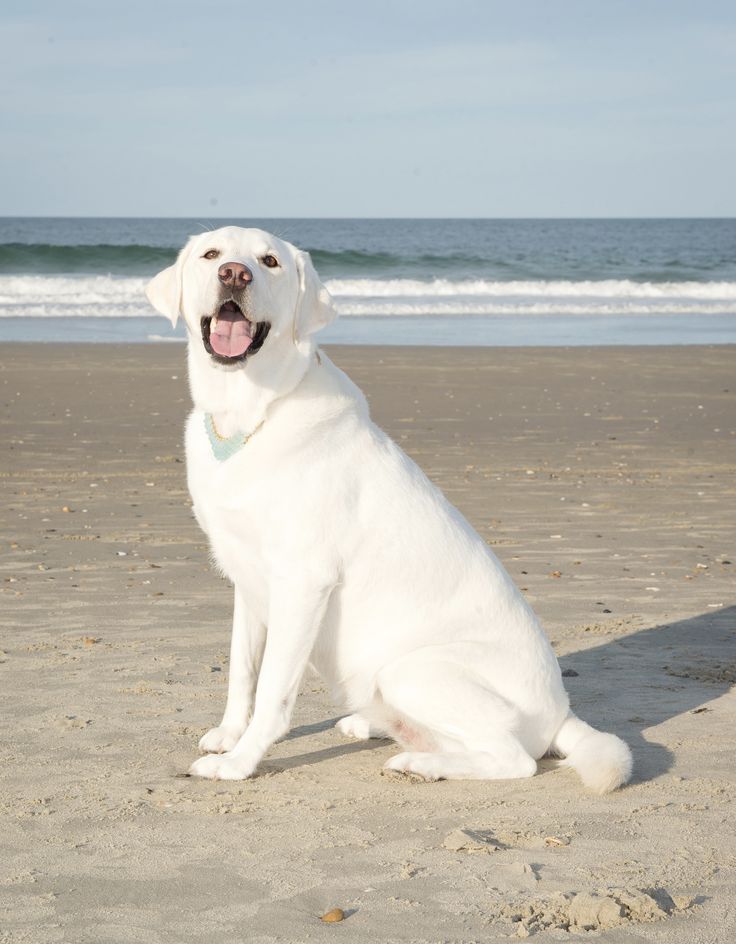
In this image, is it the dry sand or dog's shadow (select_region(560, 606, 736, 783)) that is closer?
the dry sand

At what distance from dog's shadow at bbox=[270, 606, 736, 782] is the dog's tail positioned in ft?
0.59

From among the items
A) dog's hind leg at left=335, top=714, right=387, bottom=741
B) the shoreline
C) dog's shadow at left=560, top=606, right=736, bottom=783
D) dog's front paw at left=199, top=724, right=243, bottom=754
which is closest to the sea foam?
the shoreline

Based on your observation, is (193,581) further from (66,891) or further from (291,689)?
(66,891)

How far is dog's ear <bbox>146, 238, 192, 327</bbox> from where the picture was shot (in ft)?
13.7

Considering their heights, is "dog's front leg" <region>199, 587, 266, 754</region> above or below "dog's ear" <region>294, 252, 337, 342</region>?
below

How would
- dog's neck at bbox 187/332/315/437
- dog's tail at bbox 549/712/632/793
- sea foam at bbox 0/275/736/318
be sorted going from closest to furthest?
dog's tail at bbox 549/712/632/793
dog's neck at bbox 187/332/315/437
sea foam at bbox 0/275/736/318

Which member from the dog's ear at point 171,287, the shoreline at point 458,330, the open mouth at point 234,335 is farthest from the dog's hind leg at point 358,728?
the shoreline at point 458,330

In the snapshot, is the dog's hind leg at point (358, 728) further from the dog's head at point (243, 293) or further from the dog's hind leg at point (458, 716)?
the dog's head at point (243, 293)

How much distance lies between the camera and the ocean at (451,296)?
2403cm

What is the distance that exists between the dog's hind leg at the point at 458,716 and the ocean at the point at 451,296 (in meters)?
11.0

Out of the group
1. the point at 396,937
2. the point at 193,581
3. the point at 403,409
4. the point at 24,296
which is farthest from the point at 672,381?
the point at 24,296

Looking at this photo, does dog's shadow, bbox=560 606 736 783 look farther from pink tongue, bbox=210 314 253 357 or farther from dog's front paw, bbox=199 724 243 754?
pink tongue, bbox=210 314 253 357

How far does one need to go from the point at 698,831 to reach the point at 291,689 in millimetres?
1312

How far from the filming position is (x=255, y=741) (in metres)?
4.04
